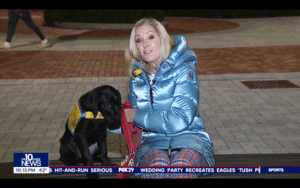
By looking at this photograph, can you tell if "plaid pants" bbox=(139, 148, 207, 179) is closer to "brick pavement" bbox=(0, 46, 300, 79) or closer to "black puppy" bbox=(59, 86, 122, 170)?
"black puppy" bbox=(59, 86, 122, 170)

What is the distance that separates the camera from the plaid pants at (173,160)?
2686 millimetres

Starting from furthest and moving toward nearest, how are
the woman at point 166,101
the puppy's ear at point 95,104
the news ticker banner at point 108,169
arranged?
1. the puppy's ear at point 95,104
2. the woman at point 166,101
3. the news ticker banner at point 108,169

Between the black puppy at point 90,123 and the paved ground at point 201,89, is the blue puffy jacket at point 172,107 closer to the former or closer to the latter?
the black puppy at point 90,123

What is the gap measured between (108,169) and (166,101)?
2.56ft

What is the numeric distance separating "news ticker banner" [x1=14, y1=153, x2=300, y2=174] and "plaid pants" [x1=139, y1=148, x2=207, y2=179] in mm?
40

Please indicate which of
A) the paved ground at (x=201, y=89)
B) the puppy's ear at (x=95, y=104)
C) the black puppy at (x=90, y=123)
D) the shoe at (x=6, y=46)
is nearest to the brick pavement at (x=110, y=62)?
the paved ground at (x=201, y=89)

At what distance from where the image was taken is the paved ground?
5.07 meters

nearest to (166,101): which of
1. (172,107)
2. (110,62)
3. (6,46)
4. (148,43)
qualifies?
(172,107)

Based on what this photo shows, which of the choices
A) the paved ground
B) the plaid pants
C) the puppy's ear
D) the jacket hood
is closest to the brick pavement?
the paved ground

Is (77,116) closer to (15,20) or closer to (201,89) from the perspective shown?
(201,89)

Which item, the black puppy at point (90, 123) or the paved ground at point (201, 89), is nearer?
the black puppy at point (90, 123)

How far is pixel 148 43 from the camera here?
124 inches
